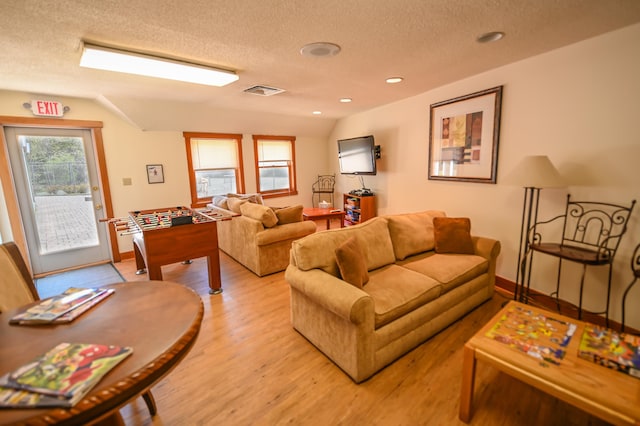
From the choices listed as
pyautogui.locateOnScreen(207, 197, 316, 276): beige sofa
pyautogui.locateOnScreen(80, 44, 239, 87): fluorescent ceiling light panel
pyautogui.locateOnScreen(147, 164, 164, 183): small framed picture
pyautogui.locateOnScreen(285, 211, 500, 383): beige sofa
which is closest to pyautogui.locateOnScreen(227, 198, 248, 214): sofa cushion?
pyautogui.locateOnScreen(207, 197, 316, 276): beige sofa

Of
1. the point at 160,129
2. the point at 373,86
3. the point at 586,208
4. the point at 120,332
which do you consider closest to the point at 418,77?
→ the point at 373,86

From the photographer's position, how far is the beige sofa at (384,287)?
1857mm

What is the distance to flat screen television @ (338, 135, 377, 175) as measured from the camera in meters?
4.83

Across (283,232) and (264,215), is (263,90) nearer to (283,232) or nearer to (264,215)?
(264,215)

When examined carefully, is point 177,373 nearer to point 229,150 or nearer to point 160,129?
point 160,129

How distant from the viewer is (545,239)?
2.81 meters

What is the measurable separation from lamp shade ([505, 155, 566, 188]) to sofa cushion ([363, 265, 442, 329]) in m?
1.23

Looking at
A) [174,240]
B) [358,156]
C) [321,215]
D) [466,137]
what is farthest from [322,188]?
[174,240]

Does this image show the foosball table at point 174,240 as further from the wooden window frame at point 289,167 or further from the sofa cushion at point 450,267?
the wooden window frame at point 289,167

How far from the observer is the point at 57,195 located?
3.94 m

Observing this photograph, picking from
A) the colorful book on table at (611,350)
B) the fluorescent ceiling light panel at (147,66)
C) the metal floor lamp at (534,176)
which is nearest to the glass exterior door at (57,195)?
the fluorescent ceiling light panel at (147,66)

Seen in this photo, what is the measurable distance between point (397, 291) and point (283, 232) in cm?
192

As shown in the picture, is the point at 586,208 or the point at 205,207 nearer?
the point at 586,208

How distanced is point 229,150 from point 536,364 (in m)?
5.38
